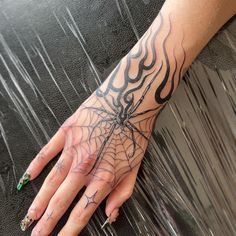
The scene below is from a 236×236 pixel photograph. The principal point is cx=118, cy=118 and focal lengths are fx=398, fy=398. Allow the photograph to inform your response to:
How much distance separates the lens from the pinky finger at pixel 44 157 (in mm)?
829

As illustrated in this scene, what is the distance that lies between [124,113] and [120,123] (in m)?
0.02

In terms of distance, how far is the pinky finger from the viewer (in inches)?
A: 32.6

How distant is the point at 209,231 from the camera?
2.60 ft

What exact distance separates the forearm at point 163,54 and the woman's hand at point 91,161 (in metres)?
0.02

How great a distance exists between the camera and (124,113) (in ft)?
2.75

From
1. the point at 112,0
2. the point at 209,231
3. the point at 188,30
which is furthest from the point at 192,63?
the point at 209,231

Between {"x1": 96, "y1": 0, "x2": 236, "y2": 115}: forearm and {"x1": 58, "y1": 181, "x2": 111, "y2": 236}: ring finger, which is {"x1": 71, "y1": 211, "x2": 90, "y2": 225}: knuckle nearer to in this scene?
{"x1": 58, "y1": 181, "x2": 111, "y2": 236}: ring finger

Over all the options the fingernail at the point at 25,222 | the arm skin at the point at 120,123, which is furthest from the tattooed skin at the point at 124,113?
the fingernail at the point at 25,222

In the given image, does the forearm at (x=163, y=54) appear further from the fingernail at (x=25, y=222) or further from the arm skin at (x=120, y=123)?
the fingernail at (x=25, y=222)

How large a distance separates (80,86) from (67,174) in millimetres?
200

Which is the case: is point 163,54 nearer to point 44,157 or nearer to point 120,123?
point 120,123

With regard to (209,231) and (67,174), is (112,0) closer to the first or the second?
(67,174)

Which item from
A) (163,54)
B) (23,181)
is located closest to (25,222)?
(23,181)

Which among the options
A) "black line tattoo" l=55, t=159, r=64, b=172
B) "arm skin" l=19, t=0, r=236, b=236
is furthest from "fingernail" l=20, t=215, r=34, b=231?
"black line tattoo" l=55, t=159, r=64, b=172
